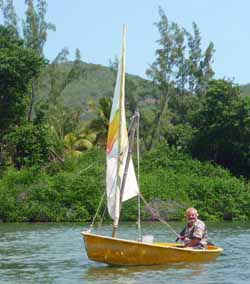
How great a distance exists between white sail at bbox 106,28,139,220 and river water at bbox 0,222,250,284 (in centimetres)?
174

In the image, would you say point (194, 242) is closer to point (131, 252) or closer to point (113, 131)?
point (131, 252)

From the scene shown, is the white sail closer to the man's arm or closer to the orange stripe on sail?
the orange stripe on sail

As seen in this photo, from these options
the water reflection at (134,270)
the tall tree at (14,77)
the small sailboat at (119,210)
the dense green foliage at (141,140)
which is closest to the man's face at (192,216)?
the small sailboat at (119,210)

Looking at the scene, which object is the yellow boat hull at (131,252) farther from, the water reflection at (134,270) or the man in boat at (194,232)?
the man in boat at (194,232)

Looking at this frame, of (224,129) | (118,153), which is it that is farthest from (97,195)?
(118,153)

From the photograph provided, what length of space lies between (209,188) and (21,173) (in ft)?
35.1

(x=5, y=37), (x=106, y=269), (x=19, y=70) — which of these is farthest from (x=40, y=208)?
(x=106, y=269)

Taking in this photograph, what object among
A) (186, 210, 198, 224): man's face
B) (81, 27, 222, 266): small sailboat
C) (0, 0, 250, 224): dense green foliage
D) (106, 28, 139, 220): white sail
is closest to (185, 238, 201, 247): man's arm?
(81, 27, 222, 266): small sailboat

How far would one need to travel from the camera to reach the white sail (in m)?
19.3

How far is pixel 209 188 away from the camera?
143 feet

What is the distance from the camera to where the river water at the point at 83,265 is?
17844 millimetres

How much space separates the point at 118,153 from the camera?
1928cm

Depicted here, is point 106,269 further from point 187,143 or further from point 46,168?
point 187,143

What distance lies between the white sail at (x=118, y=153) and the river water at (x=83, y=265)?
5.72 feet
